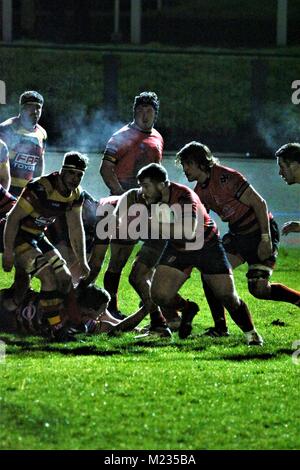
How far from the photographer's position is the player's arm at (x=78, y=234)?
1225 cm

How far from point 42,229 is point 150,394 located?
303 cm

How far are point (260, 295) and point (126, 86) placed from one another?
21025 mm

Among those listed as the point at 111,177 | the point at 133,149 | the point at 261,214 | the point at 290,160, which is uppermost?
the point at 290,160

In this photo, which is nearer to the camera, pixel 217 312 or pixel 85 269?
pixel 85 269

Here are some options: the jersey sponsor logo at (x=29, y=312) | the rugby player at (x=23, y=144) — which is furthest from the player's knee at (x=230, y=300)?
the rugby player at (x=23, y=144)

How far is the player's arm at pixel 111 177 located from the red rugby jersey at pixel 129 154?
0.06 meters

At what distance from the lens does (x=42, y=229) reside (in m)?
12.2

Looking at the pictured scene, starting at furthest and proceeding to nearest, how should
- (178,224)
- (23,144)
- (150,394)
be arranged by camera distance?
(23,144) < (178,224) < (150,394)

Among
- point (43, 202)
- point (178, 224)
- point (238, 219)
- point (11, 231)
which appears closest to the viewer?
point (178, 224)

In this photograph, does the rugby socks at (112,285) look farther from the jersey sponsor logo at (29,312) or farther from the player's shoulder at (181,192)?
the player's shoulder at (181,192)

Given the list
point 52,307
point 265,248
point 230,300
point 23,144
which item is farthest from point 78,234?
point 23,144

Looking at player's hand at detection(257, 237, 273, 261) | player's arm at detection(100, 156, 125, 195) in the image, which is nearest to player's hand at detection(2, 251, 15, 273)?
player's hand at detection(257, 237, 273, 261)

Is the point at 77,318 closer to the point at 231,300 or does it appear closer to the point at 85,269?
the point at 85,269
